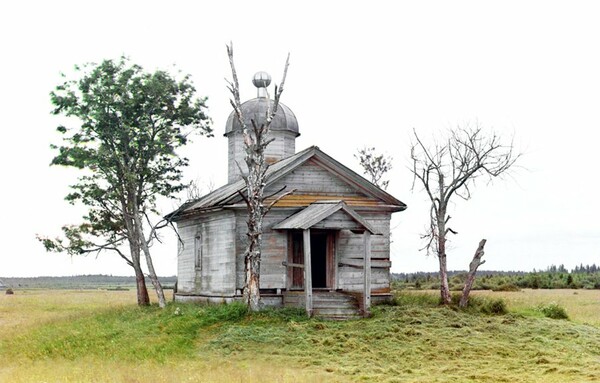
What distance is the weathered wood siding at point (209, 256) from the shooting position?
29.4 m

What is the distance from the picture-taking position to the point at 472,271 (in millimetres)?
30641

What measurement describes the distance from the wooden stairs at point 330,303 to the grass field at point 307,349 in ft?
2.60

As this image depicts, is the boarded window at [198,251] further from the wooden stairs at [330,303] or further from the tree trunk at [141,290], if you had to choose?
the tree trunk at [141,290]

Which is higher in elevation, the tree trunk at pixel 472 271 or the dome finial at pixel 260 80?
the dome finial at pixel 260 80

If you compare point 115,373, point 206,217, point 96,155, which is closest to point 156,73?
point 96,155

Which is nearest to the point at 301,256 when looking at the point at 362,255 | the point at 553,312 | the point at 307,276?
the point at 362,255

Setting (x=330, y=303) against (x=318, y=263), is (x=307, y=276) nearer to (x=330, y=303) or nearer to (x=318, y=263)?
(x=330, y=303)

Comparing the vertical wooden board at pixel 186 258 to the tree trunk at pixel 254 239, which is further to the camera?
the vertical wooden board at pixel 186 258

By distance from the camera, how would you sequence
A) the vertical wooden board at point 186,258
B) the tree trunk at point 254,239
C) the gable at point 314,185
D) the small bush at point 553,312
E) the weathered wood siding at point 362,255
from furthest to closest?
the vertical wooden board at point 186,258 < the small bush at point 553,312 < the gable at point 314,185 < the weathered wood siding at point 362,255 < the tree trunk at point 254,239

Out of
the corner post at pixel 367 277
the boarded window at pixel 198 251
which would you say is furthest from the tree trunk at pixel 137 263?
the corner post at pixel 367 277

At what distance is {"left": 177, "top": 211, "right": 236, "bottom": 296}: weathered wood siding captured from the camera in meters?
29.4

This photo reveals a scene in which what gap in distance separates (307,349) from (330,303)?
6.01 m

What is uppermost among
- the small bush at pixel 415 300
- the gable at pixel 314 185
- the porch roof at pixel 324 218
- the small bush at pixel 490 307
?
the gable at pixel 314 185

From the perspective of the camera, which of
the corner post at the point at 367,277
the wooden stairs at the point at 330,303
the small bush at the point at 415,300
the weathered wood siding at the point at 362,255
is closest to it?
the wooden stairs at the point at 330,303
